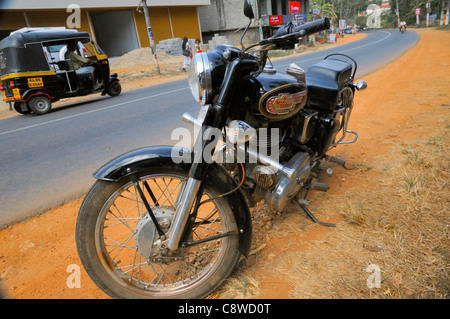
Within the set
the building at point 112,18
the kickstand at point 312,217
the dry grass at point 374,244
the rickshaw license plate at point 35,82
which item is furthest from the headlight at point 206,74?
the building at point 112,18

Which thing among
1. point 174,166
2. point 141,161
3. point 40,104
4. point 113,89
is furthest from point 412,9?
point 141,161

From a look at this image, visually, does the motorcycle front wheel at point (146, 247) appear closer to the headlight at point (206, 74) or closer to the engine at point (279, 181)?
the engine at point (279, 181)

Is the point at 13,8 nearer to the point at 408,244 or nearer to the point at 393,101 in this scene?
the point at 393,101

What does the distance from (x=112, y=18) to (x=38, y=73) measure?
19607mm

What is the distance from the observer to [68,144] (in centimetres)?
503

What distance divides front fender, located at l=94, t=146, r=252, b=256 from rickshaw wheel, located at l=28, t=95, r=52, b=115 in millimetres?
8446

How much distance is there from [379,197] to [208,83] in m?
2.04

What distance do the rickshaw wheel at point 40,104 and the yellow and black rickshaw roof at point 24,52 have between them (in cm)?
83

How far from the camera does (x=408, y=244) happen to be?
6.84 feet

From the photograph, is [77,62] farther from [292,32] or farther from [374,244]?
[374,244]

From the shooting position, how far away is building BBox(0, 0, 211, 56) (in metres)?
18.2

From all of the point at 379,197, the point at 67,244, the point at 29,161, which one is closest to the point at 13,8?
the point at 29,161

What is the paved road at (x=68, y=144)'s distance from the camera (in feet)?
11.0

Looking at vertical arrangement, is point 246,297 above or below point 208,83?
below
